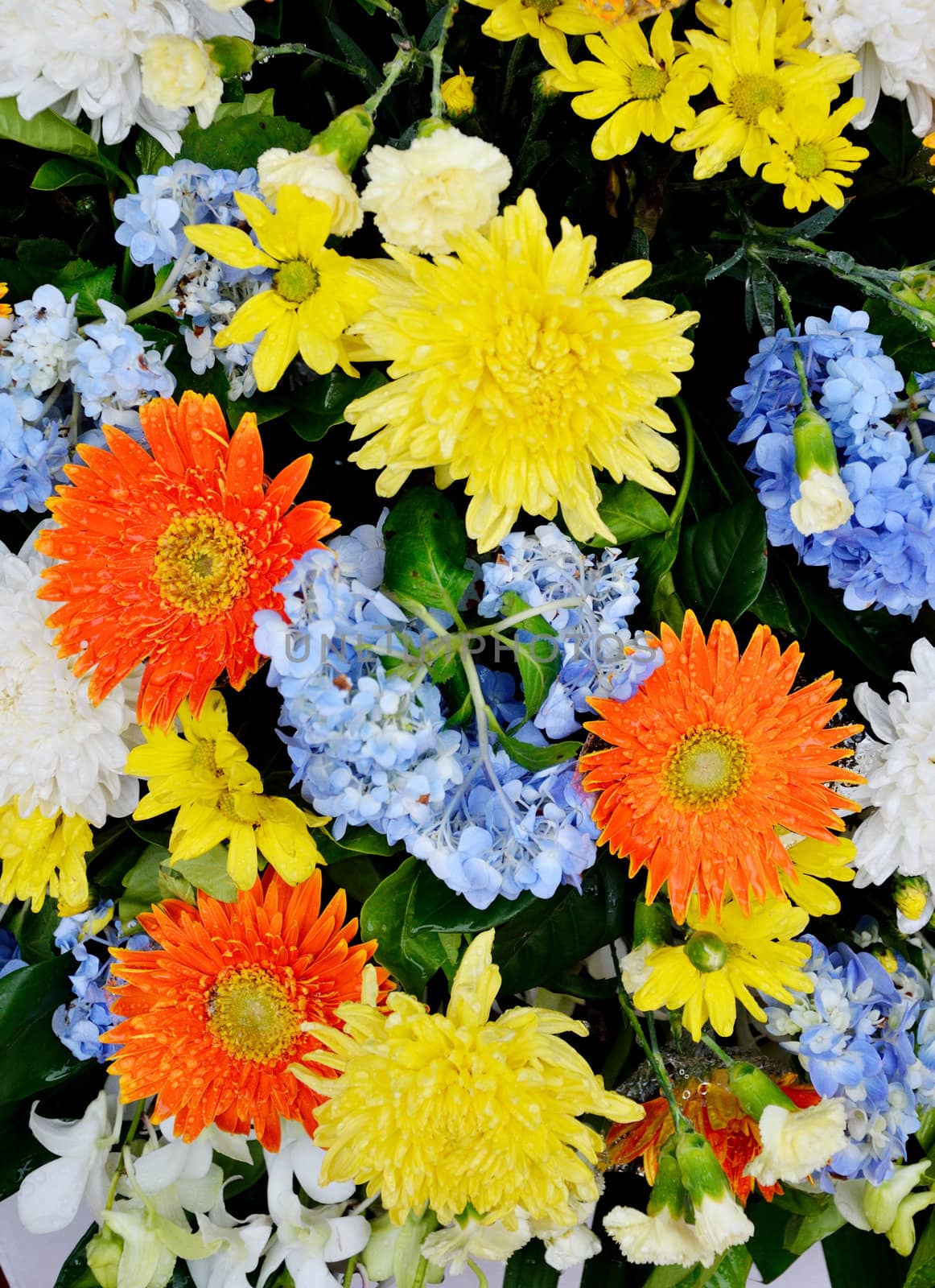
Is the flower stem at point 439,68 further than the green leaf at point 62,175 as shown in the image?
No

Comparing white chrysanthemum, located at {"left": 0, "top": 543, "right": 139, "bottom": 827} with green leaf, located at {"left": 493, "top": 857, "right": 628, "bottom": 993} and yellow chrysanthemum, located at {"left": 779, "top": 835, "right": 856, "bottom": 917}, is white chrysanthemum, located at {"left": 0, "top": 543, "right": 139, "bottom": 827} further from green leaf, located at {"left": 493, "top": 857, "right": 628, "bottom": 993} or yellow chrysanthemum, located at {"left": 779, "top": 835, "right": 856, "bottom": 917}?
yellow chrysanthemum, located at {"left": 779, "top": 835, "right": 856, "bottom": 917}

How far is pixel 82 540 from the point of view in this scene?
0.48 m

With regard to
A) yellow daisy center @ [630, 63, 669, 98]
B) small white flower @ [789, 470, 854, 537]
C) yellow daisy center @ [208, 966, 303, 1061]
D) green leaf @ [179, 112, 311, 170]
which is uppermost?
yellow daisy center @ [630, 63, 669, 98]

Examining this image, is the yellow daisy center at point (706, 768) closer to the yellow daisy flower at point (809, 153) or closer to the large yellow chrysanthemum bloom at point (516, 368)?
the large yellow chrysanthemum bloom at point (516, 368)

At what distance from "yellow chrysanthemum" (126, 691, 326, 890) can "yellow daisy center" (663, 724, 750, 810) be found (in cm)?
18

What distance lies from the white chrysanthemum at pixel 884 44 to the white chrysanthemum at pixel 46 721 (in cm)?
47

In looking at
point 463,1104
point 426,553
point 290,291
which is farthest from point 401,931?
point 290,291

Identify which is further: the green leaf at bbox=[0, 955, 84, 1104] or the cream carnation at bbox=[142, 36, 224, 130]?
the green leaf at bbox=[0, 955, 84, 1104]

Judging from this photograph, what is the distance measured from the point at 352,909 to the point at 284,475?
0.89 ft

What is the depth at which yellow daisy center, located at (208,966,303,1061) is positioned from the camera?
0.55 meters

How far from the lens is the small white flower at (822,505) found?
0.48m

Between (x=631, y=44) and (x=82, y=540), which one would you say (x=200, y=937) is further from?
(x=631, y=44)

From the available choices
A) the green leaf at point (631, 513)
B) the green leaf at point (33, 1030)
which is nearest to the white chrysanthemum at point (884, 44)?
the green leaf at point (631, 513)

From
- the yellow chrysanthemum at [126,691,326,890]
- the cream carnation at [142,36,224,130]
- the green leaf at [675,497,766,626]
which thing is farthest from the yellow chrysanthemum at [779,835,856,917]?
the cream carnation at [142,36,224,130]
